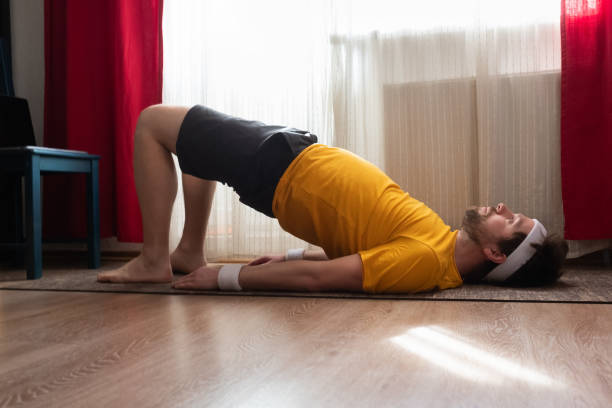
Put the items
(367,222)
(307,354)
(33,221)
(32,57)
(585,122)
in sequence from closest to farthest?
(307,354) < (367,222) < (33,221) < (585,122) < (32,57)

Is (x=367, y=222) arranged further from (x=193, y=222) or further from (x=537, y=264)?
(x=193, y=222)

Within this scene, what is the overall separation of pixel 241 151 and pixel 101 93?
1.49m

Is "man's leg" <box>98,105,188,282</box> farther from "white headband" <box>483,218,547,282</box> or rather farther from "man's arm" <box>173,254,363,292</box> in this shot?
"white headband" <box>483,218,547,282</box>

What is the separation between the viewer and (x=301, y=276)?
5.02 feet

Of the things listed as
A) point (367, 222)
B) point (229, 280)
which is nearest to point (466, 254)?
point (367, 222)

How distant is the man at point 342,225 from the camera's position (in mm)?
1503

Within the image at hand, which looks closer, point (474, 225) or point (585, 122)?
point (474, 225)

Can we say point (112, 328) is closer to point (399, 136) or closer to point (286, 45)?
point (399, 136)

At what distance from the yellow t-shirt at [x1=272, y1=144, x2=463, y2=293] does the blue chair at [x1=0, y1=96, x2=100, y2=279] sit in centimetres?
106

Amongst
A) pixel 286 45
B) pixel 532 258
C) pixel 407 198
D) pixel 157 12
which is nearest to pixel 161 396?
pixel 407 198

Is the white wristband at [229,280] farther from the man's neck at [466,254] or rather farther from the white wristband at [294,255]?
the man's neck at [466,254]

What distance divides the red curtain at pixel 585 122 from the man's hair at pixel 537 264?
0.65m

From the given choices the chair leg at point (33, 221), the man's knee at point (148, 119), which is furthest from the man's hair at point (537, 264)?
the chair leg at point (33, 221)

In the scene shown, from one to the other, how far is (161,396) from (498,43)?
2.12 meters
